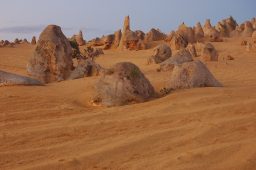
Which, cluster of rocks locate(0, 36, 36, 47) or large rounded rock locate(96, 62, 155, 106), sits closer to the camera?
large rounded rock locate(96, 62, 155, 106)

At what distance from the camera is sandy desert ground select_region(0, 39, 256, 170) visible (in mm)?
3420

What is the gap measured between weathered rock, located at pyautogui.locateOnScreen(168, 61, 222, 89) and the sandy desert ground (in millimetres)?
519

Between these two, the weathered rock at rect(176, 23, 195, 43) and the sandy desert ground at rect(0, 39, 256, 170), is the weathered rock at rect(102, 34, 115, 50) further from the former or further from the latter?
the sandy desert ground at rect(0, 39, 256, 170)

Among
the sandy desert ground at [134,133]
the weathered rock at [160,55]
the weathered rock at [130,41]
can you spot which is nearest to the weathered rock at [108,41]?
the weathered rock at [130,41]

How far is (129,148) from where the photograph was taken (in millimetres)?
3713

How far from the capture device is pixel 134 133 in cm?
414

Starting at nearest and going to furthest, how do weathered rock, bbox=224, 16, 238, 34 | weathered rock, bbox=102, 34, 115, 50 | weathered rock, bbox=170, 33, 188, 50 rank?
1. weathered rock, bbox=170, 33, 188, 50
2. weathered rock, bbox=102, 34, 115, 50
3. weathered rock, bbox=224, 16, 238, 34

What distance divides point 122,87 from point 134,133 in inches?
62.5

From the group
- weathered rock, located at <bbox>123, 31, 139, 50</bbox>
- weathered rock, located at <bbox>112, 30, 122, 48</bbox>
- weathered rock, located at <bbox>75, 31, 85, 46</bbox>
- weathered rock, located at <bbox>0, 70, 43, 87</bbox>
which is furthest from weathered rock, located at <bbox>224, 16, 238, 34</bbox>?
weathered rock, located at <bbox>0, 70, 43, 87</bbox>

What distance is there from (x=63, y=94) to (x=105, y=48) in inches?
849

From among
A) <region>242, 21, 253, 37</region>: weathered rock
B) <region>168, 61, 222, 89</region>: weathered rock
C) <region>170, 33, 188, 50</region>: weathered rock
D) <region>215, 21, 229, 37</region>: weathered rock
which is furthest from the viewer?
<region>215, 21, 229, 37</region>: weathered rock

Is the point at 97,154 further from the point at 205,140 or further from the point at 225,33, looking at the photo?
the point at 225,33

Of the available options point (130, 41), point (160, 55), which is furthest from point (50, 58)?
point (130, 41)

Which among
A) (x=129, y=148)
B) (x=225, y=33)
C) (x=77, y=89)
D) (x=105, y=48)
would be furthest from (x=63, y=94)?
(x=225, y=33)
